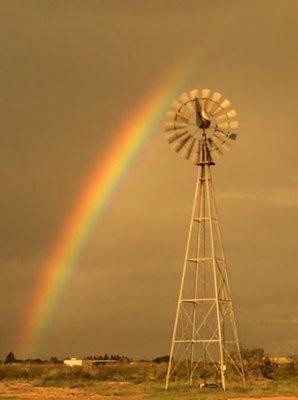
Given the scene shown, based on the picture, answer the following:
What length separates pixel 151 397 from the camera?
48.4 metres

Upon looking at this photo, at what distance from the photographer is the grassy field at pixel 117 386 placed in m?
50.6

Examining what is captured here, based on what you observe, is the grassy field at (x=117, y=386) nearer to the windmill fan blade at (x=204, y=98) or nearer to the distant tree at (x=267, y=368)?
the distant tree at (x=267, y=368)

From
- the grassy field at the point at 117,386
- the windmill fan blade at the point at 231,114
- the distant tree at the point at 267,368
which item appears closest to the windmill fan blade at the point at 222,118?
the windmill fan blade at the point at 231,114

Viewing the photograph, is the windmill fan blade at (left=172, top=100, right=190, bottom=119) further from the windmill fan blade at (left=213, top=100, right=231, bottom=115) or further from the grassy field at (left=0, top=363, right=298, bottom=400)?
the grassy field at (left=0, top=363, right=298, bottom=400)

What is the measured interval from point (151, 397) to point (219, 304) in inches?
322

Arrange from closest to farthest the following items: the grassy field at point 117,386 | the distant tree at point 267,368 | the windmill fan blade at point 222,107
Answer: the grassy field at point 117,386 < the windmill fan blade at point 222,107 < the distant tree at point 267,368

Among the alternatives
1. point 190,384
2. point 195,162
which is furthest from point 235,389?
point 195,162

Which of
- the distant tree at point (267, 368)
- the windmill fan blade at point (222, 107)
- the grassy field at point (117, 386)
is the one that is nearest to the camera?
the grassy field at point (117, 386)

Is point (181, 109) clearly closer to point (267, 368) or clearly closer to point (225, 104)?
point (225, 104)

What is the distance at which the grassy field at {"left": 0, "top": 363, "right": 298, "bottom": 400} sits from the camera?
5061 cm

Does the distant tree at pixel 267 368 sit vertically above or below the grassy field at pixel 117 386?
above

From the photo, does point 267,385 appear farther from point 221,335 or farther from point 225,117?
point 225,117

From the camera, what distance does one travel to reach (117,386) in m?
62.4

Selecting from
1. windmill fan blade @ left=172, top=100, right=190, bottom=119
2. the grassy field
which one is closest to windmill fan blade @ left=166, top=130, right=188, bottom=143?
windmill fan blade @ left=172, top=100, right=190, bottom=119
